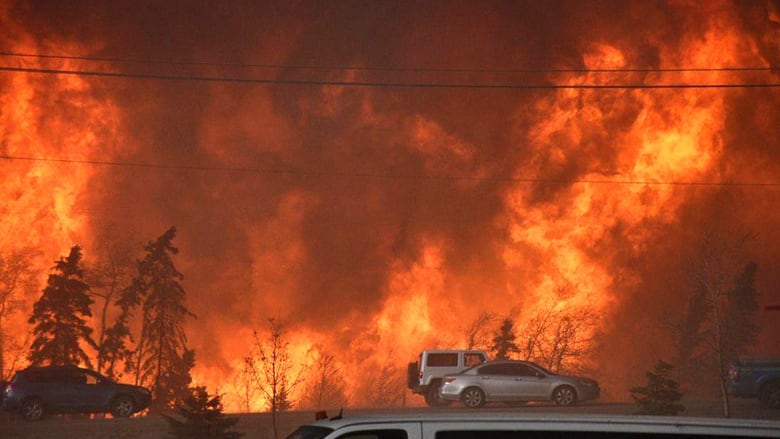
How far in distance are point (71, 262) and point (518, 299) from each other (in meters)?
65.9

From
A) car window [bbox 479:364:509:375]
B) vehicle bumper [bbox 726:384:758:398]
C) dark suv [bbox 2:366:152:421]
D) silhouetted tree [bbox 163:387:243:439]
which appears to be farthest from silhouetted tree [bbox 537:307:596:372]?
silhouetted tree [bbox 163:387:243:439]

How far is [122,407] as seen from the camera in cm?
3188

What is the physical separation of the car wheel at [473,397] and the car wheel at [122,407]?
40.8ft

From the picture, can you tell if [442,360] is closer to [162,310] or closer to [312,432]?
[312,432]

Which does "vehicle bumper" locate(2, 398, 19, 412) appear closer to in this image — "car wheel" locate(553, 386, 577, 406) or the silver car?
the silver car

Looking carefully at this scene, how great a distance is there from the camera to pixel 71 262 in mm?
50844

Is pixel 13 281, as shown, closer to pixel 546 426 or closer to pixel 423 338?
pixel 423 338

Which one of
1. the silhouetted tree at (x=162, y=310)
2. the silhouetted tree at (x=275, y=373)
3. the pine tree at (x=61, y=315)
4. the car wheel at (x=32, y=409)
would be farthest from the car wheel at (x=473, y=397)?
the silhouetted tree at (x=162, y=310)

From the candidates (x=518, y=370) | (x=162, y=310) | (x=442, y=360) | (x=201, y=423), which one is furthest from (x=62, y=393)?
(x=162, y=310)

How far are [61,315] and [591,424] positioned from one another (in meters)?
49.9

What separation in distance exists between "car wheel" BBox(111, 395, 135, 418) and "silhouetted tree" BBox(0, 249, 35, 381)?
48620 millimetres

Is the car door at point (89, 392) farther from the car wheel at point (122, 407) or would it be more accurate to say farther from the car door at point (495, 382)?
the car door at point (495, 382)

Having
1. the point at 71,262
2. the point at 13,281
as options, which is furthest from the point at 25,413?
the point at 13,281

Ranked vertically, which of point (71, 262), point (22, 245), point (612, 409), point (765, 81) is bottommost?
point (612, 409)
